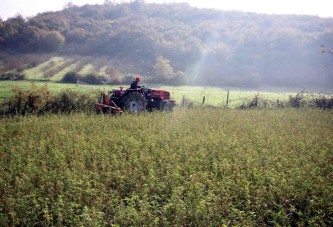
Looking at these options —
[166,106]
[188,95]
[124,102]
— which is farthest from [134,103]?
[188,95]

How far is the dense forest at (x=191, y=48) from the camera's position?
1986 inches

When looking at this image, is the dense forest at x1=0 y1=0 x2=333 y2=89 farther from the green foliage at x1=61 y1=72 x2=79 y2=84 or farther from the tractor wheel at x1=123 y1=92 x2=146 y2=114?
the tractor wheel at x1=123 y1=92 x2=146 y2=114

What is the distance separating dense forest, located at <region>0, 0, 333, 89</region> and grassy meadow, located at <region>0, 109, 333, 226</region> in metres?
35.4

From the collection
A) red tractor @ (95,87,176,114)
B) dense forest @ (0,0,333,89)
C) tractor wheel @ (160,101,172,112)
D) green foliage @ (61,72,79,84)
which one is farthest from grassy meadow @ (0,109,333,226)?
dense forest @ (0,0,333,89)

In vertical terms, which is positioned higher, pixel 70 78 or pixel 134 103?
pixel 70 78

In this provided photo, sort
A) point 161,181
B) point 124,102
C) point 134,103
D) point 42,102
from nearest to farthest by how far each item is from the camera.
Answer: point 161,181
point 124,102
point 134,103
point 42,102

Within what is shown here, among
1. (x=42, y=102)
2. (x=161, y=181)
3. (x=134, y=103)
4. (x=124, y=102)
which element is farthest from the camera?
(x=42, y=102)

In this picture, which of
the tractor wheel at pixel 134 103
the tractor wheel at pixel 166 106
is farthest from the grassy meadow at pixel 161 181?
the tractor wheel at pixel 166 106

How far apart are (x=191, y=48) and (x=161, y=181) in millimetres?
53096

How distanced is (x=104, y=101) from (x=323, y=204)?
945cm

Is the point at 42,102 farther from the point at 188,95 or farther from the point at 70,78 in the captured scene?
the point at 70,78

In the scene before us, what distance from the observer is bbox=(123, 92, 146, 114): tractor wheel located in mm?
12703

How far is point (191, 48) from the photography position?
187ft

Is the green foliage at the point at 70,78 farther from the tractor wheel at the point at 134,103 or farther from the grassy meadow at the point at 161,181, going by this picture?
the grassy meadow at the point at 161,181
